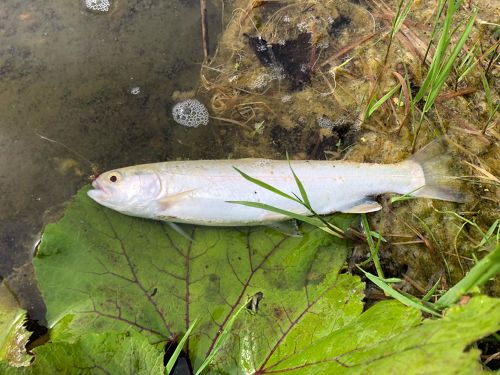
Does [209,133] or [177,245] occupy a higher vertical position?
[209,133]

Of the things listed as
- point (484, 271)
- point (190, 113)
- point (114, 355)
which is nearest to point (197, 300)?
point (114, 355)

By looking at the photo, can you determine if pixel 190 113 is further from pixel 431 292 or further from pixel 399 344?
pixel 399 344

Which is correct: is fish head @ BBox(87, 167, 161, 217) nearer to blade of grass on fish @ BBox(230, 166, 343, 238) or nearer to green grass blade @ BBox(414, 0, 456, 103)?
blade of grass on fish @ BBox(230, 166, 343, 238)

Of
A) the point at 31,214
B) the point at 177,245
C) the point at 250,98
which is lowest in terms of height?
the point at 31,214

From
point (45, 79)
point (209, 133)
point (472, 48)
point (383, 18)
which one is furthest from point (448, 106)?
point (45, 79)

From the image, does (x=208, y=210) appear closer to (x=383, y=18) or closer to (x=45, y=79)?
(x=45, y=79)

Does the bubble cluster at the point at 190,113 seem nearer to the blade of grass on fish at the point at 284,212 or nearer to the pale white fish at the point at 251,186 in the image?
the pale white fish at the point at 251,186

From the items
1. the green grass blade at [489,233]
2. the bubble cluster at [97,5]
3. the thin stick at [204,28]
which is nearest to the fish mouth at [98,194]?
the thin stick at [204,28]
